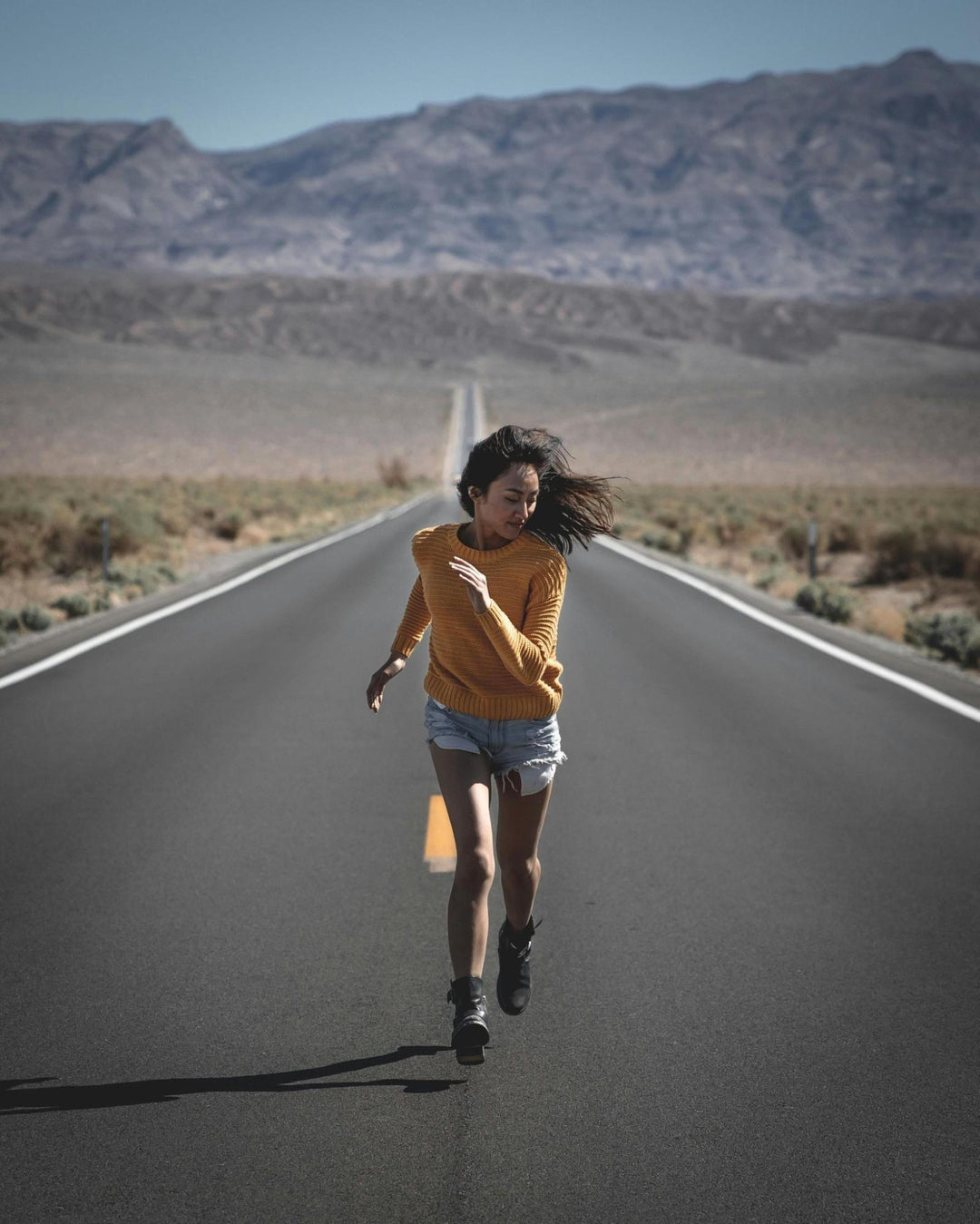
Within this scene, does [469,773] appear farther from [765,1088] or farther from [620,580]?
[620,580]

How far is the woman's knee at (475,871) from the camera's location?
3.81m

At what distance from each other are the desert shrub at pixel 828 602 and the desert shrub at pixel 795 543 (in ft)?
35.8

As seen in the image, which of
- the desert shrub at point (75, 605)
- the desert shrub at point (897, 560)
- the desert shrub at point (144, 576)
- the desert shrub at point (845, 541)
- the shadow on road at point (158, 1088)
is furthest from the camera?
the desert shrub at point (845, 541)

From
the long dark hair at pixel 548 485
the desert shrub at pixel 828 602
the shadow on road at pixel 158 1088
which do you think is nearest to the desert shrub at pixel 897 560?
the desert shrub at pixel 828 602

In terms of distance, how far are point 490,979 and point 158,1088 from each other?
1545 mm

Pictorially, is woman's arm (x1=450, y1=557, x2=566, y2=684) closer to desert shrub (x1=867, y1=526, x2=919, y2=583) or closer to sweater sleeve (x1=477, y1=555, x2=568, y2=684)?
sweater sleeve (x1=477, y1=555, x2=568, y2=684)

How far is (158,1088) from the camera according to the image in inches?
147

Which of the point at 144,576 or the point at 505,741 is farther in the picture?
the point at 144,576

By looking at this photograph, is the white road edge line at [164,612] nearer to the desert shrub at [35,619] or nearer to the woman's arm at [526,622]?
the desert shrub at [35,619]

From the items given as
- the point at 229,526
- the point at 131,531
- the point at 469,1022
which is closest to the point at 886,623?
the point at 469,1022

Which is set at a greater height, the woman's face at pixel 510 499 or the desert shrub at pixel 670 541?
the woman's face at pixel 510 499

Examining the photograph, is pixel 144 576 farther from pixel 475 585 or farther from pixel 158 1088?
pixel 475 585

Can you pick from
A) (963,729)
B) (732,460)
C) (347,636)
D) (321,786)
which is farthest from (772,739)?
(732,460)

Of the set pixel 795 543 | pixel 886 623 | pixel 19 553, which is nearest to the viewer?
pixel 886 623
